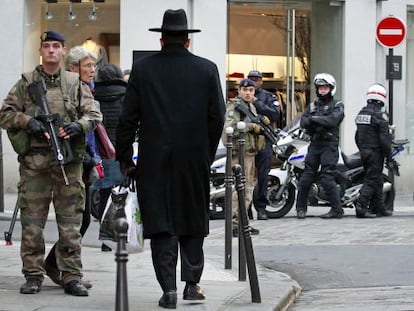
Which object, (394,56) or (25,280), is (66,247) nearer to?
(25,280)

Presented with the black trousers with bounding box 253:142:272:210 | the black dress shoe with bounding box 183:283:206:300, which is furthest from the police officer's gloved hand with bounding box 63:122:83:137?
the black trousers with bounding box 253:142:272:210

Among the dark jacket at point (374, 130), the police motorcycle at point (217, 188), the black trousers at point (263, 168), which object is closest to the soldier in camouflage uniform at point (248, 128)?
the black trousers at point (263, 168)

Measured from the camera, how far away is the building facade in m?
20.6

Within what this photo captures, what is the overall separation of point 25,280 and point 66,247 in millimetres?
825

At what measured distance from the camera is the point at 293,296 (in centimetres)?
955

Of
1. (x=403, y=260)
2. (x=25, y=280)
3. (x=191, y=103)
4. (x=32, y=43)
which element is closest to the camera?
(x=191, y=103)

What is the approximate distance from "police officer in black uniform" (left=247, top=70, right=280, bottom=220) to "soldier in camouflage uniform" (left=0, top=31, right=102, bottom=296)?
6604 mm

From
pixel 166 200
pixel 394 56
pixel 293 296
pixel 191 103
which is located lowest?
pixel 293 296

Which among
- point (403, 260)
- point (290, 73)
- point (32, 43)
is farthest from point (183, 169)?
point (290, 73)

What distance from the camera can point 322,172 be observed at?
52.2 ft

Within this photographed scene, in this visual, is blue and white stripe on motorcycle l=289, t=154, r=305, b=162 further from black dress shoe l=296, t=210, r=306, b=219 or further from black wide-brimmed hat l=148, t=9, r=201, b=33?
black wide-brimmed hat l=148, t=9, r=201, b=33

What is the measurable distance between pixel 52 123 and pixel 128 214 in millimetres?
874

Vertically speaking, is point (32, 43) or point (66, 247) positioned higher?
point (32, 43)

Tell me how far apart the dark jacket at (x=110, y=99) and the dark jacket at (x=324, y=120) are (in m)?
5.06
